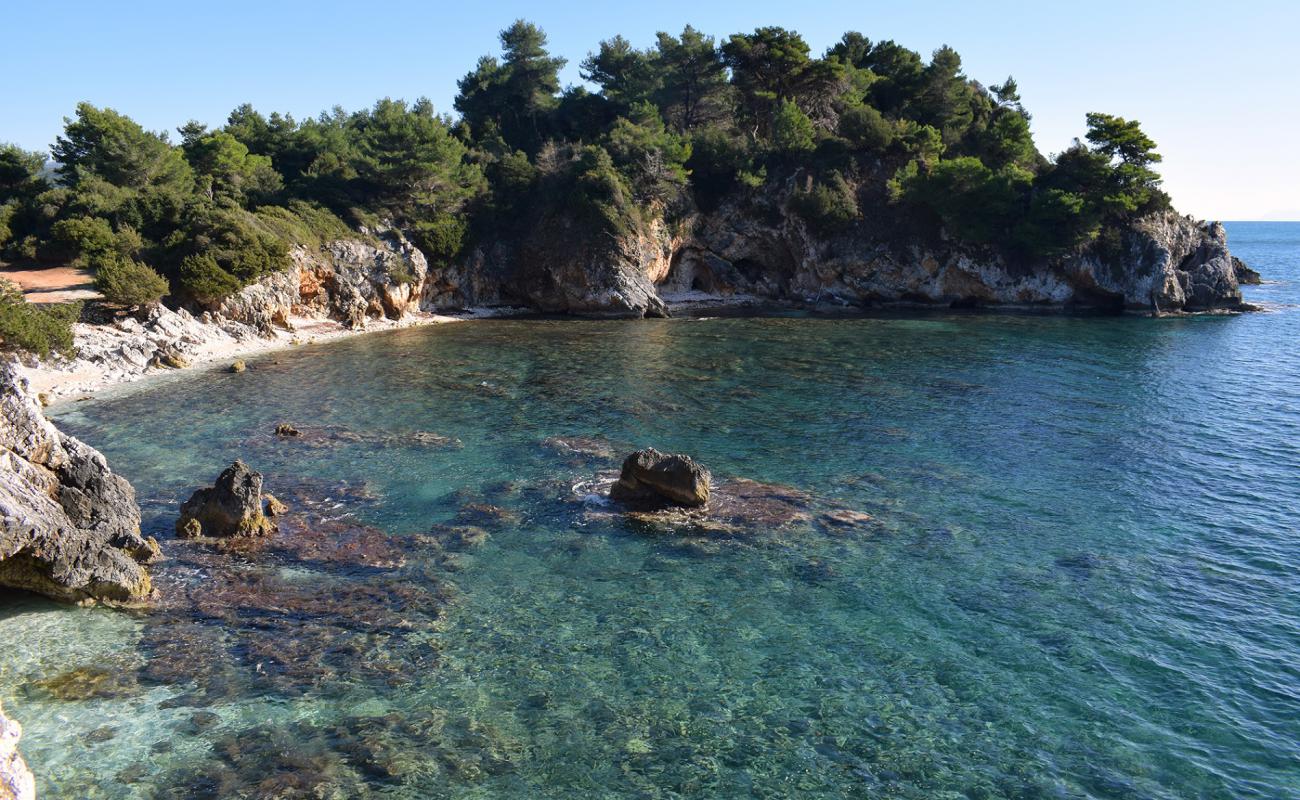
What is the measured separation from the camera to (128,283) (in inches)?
1496

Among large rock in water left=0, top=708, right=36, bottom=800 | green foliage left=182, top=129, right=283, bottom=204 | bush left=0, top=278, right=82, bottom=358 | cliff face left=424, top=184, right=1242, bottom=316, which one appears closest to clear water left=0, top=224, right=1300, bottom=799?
large rock in water left=0, top=708, right=36, bottom=800

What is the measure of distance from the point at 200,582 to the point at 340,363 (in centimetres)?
2435

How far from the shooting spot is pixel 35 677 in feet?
41.9

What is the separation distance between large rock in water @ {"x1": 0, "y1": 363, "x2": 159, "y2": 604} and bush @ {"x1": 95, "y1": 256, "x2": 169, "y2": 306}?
25877mm

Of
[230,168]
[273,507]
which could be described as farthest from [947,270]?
[273,507]

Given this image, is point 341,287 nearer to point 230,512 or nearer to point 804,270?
point 230,512

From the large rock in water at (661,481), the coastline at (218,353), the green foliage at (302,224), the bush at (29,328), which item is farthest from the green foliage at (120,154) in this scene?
the large rock in water at (661,481)

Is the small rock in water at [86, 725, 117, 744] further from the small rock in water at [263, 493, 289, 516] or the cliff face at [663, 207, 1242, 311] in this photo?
the cliff face at [663, 207, 1242, 311]

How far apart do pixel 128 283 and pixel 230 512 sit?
88.2 feet

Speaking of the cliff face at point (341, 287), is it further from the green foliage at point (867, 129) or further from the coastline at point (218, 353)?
the green foliage at point (867, 129)

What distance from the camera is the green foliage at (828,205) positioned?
62.3 metres

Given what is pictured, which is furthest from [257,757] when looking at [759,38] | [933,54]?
[933,54]

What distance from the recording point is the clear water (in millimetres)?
11070

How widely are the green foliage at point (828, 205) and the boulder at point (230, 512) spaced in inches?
2077
